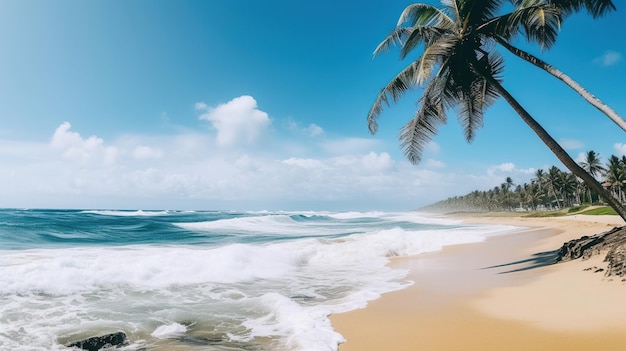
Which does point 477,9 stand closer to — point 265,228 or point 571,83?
point 571,83

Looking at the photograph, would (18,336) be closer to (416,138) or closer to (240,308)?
(240,308)

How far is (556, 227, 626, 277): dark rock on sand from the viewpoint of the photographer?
6.95 m

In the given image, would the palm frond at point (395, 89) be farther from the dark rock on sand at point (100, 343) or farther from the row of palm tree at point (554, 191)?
the row of palm tree at point (554, 191)

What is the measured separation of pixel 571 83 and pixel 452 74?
2.85m

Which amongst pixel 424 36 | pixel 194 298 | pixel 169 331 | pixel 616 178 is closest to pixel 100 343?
pixel 169 331

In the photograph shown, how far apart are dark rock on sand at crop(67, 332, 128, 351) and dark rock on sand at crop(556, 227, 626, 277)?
8416 millimetres

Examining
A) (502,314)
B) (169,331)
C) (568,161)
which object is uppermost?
(568,161)

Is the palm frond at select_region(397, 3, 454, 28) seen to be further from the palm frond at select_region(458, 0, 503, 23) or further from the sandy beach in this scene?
the sandy beach

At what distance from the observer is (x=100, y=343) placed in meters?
5.03

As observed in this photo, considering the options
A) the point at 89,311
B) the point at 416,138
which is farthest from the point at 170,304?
the point at 416,138

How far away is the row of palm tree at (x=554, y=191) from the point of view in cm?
5978

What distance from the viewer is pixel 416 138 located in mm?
11602

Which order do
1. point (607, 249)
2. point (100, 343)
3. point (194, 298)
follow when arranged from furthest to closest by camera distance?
1. point (607, 249)
2. point (194, 298)
3. point (100, 343)

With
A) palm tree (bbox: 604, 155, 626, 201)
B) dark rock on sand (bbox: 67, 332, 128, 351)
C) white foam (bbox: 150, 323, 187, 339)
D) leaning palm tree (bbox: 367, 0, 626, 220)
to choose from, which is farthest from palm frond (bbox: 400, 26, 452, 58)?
palm tree (bbox: 604, 155, 626, 201)
